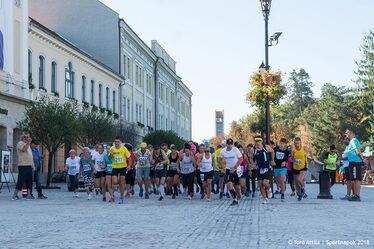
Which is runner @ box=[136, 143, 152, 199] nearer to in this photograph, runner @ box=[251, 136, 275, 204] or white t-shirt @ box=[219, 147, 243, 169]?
white t-shirt @ box=[219, 147, 243, 169]

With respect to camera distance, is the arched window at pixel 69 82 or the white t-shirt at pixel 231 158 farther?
the arched window at pixel 69 82

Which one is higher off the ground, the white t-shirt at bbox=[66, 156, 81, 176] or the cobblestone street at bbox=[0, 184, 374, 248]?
the white t-shirt at bbox=[66, 156, 81, 176]

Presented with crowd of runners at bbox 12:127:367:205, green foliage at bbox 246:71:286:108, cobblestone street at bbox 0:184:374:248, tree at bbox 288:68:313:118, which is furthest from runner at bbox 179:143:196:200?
tree at bbox 288:68:313:118

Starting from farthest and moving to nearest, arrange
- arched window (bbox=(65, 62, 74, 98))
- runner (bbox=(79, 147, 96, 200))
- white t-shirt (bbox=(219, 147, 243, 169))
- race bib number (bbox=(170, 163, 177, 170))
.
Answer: arched window (bbox=(65, 62, 74, 98))
race bib number (bbox=(170, 163, 177, 170))
runner (bbox=(79, 147, 96, 200))
white t-shirt (bbox=(219, 147, 243, 169))

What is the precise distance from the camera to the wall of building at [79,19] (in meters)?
49.3

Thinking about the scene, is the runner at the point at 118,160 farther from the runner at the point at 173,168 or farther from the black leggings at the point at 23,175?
the runner at the point at 173,168

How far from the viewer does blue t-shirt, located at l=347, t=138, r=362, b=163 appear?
55.3 ft

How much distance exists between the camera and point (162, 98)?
68062 mm

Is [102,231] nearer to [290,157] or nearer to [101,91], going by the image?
[290,157]

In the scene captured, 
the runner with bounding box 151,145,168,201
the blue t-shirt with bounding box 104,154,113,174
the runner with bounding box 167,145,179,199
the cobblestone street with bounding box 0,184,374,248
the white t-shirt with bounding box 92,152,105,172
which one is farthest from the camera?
the runner with bounding box 167,145,179,199

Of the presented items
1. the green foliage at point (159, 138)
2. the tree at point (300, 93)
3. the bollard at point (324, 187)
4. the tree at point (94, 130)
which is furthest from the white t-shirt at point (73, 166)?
the tree at point (300, 93)

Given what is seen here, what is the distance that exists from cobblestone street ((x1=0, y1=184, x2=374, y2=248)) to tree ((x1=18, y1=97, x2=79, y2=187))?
36.0 feet

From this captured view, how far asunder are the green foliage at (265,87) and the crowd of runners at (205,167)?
2609 mm

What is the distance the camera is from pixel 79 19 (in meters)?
50.1
